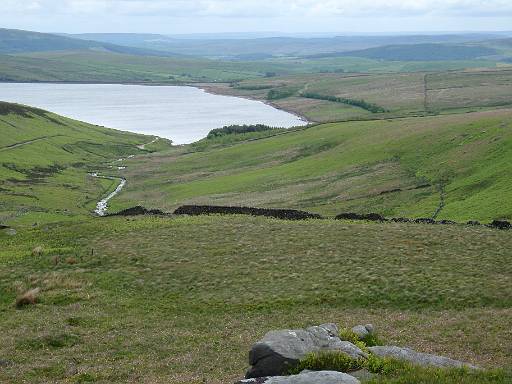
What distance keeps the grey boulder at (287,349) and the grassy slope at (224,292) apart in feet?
9.10

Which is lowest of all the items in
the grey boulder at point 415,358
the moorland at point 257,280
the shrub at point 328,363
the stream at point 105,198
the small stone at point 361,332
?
the stream at point 105,198

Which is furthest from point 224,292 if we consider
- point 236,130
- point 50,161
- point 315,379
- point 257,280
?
point 236,130

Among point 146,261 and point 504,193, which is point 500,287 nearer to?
point 146,261

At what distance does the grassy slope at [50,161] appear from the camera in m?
91.2

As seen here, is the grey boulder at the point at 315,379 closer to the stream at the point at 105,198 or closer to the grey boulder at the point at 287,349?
the grey boulder at the point at 287,349

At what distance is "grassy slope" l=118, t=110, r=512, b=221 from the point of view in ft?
229

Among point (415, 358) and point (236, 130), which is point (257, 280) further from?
point (236, 130)

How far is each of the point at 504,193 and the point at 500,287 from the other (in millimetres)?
30283

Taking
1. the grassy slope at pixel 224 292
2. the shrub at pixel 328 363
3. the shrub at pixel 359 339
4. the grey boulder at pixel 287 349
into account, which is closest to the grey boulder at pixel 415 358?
the shrub at pixel 359 339

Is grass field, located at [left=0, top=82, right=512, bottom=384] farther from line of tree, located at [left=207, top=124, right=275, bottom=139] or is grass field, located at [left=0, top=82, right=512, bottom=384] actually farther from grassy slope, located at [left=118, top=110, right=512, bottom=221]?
line of tree, located at [left=207, top=124, right=275, bottom=139]

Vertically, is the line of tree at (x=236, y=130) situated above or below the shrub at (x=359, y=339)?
below

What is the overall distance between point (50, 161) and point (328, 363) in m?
120

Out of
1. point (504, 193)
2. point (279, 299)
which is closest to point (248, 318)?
point (279, 299)

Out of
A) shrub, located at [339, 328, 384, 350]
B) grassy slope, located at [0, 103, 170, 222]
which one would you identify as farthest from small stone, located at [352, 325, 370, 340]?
grassy slope, located at [0, 103, 170, 222]
